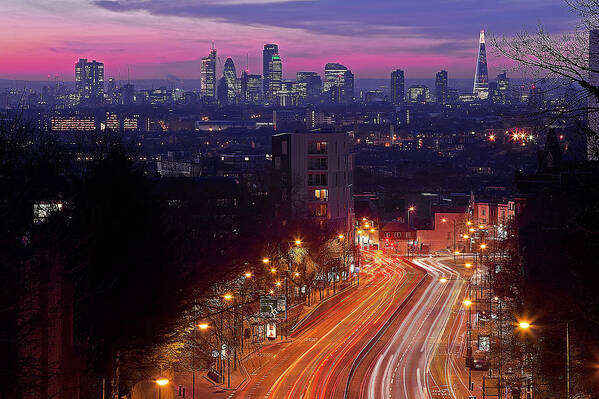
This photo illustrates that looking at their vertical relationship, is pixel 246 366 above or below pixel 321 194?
below

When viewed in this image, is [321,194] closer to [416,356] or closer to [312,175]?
[312,175]

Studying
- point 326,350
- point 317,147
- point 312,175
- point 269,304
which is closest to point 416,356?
point 326,350

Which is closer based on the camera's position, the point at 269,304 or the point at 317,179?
the point at 269,304

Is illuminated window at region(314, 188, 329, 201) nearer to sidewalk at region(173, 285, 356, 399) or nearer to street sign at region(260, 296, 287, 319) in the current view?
sidewalk at region(173, 285, 356, 399)

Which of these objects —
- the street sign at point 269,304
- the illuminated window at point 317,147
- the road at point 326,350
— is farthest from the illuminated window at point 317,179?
the street sign at point 269,304

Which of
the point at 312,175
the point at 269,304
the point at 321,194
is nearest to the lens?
the point at 269,304

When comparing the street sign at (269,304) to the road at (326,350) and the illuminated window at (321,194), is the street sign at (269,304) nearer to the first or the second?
the road at (326,350)

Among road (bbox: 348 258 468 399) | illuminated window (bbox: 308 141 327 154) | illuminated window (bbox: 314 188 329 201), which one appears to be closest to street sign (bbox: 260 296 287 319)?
road (bbox: 348 258 468 399)
